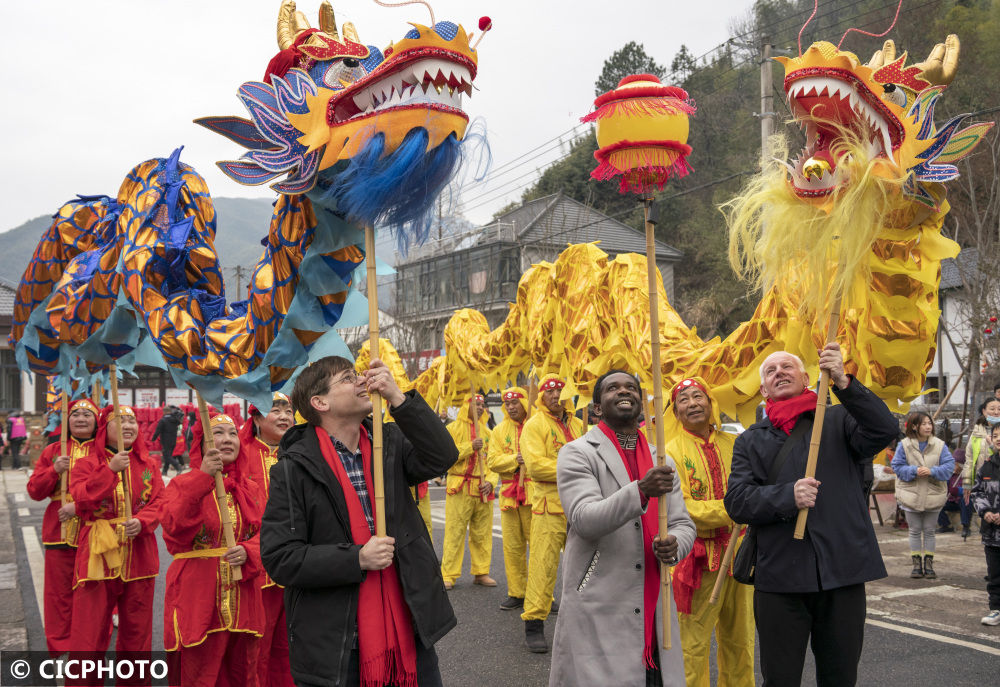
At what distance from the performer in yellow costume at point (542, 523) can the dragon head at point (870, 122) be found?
2.95 metres

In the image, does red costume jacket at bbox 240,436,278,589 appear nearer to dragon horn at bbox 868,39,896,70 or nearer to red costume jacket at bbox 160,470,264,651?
red costume jacket at bbox 160,470,264,651

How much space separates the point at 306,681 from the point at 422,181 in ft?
5.38

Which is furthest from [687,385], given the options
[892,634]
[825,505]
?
[892,634]

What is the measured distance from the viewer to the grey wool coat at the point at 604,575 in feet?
10.1

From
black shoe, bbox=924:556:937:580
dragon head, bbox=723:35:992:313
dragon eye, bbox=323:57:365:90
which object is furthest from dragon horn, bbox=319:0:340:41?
black shoe, bbox=924:556:937:580

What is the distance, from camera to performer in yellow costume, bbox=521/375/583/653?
606cm

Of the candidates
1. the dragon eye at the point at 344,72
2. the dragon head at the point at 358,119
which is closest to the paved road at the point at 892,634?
the dragon head at the point at 358,119

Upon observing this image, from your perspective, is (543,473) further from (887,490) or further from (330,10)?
(887,490)

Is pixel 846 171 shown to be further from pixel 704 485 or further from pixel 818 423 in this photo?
pixel 704 485

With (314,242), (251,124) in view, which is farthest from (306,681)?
(251,124)

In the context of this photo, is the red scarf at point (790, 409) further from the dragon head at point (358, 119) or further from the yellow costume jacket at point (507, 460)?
the yellow costume jacket at point (507, 460)

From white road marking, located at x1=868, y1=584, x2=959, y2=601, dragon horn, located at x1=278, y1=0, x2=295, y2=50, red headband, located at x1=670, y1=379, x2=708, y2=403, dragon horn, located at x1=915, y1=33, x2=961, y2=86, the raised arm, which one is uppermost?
dragon horn, located at x1=278, y1=0, x2=295, y2=50

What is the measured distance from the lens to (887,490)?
13.9 meters

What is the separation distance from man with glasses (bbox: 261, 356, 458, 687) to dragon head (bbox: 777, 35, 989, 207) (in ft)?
6.36
